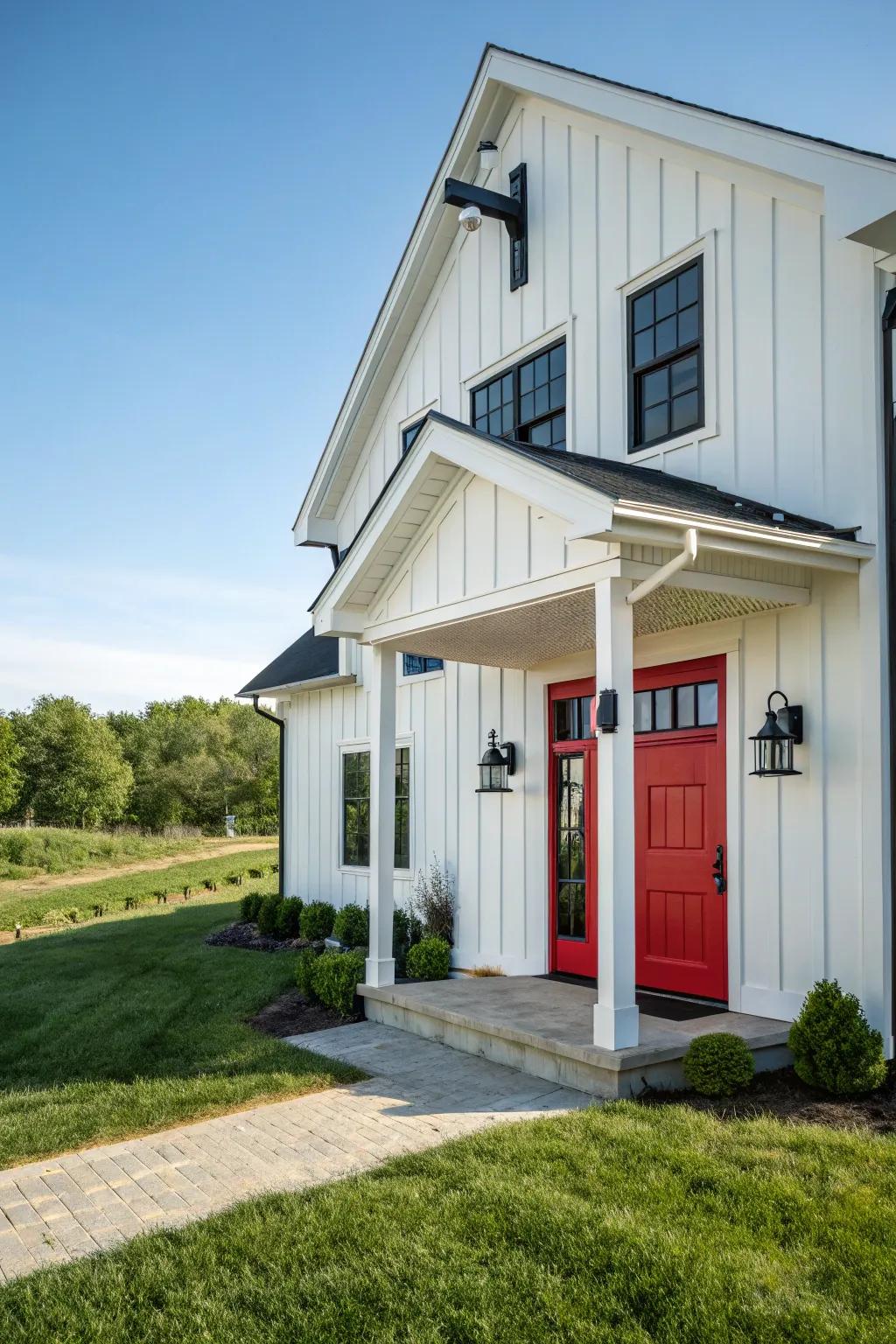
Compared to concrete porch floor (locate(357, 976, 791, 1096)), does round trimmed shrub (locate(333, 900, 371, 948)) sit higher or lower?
lower

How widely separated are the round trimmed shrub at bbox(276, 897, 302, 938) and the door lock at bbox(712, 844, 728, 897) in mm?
7693

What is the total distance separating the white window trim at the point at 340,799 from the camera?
1090 cm

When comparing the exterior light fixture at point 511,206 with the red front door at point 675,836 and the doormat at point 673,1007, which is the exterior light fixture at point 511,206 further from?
the doormat at point 673,1007

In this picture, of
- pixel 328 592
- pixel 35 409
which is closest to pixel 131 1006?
pixel 328 592

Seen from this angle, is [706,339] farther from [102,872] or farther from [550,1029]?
[102,872]

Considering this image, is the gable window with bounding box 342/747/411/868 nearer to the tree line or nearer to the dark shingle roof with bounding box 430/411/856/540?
the dark shingle roof with bounding box 430/411/856/540

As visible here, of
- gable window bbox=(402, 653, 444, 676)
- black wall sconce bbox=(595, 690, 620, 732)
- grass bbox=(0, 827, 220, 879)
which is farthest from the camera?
grass bbox=(0, 827, 220, 879)

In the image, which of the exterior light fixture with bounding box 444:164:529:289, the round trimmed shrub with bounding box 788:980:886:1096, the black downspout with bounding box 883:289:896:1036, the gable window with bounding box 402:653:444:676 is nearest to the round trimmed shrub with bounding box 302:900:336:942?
the gable window with bounding box 402:653:444:676

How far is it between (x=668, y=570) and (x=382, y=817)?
3.83 m

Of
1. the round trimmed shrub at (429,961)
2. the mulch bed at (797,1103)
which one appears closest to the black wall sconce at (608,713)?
the mulch bed at (797,1103)

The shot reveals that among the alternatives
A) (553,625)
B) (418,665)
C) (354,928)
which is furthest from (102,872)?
(553,625)

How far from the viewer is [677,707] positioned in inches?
300

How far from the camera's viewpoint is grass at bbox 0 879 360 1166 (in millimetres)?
5805

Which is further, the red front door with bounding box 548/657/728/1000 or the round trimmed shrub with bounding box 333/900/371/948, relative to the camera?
the round trimmed shrub with bounding box 333/900/371/948
